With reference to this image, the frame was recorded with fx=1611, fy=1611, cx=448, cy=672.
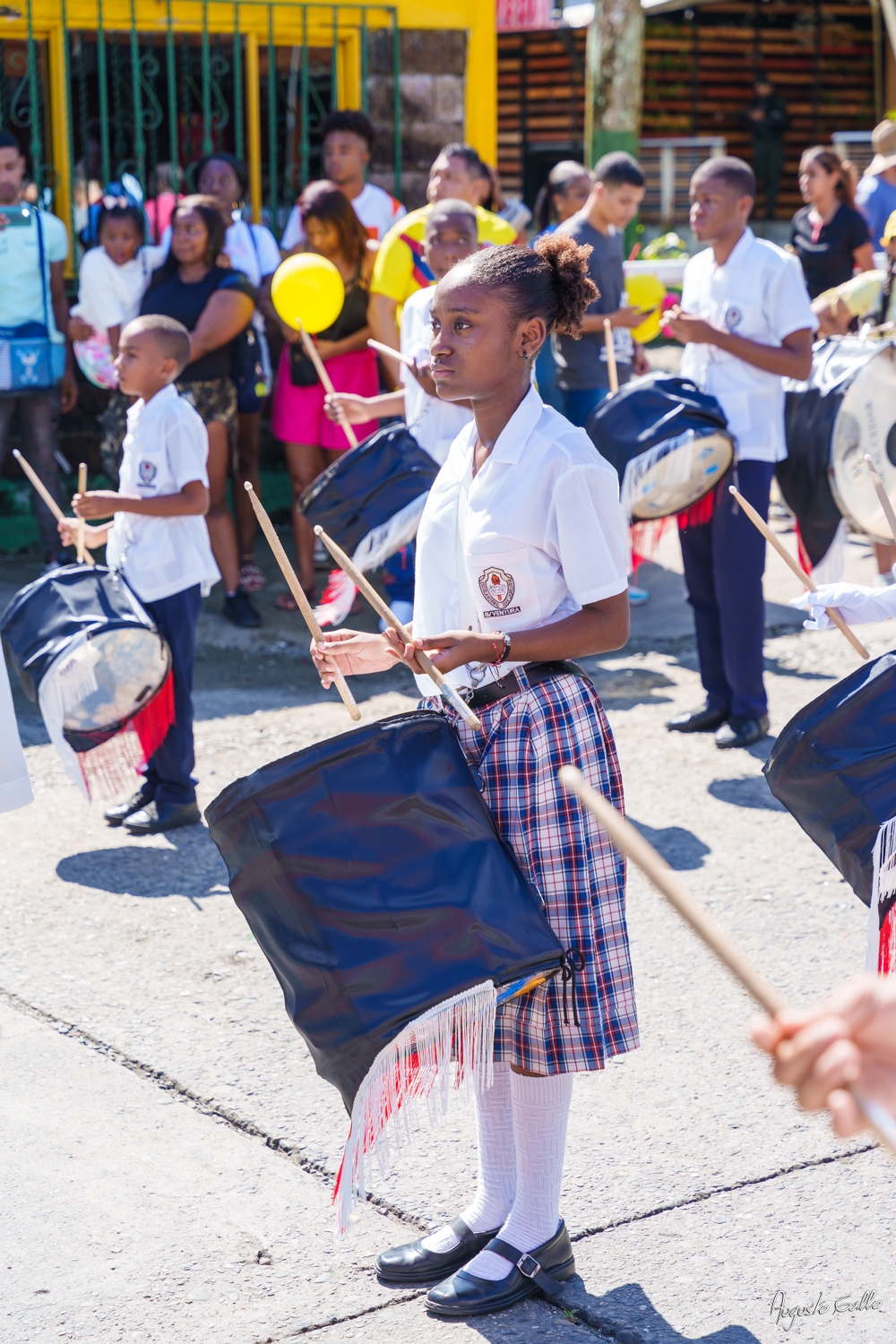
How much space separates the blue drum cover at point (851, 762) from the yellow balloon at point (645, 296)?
4.86 m

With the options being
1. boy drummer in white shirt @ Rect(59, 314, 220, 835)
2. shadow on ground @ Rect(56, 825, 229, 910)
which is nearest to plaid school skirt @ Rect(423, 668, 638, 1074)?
shadow on ground @ Rect(56, 825, 229, 910)

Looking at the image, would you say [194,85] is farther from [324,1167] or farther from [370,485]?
[324,1167]

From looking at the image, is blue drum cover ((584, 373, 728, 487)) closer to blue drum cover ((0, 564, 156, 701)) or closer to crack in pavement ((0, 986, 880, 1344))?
blue drum cover ((0, 564, 156, 701))

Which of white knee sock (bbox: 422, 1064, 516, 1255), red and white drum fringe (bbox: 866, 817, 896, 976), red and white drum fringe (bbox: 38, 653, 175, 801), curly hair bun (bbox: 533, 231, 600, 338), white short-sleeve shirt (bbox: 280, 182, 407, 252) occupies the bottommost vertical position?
white knee sock (bbox: 422, 1064, 516, 1255)

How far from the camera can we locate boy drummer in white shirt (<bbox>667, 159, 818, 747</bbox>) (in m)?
5.52

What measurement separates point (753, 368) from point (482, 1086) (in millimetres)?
3575

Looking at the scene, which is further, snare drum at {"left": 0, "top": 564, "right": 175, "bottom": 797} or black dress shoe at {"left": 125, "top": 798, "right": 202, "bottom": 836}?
black dress shoe at {"left": 125, "top": 798, "right": 202, "bottom": 836}

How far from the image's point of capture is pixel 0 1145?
3.26m

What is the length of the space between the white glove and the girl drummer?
0.63 metres

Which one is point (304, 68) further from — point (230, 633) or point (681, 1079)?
point (681, 1079)

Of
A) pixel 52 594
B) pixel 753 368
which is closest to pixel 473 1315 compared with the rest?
pixel 52 594

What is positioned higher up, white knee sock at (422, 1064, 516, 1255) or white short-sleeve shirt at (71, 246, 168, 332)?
white short-sleeve shirt at (71, 246, 168, 332)

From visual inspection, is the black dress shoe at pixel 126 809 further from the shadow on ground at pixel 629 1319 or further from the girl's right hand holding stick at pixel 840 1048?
the girl's right hand holding stick at pixel 840 1048

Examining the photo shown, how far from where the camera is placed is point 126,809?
5188 mm
